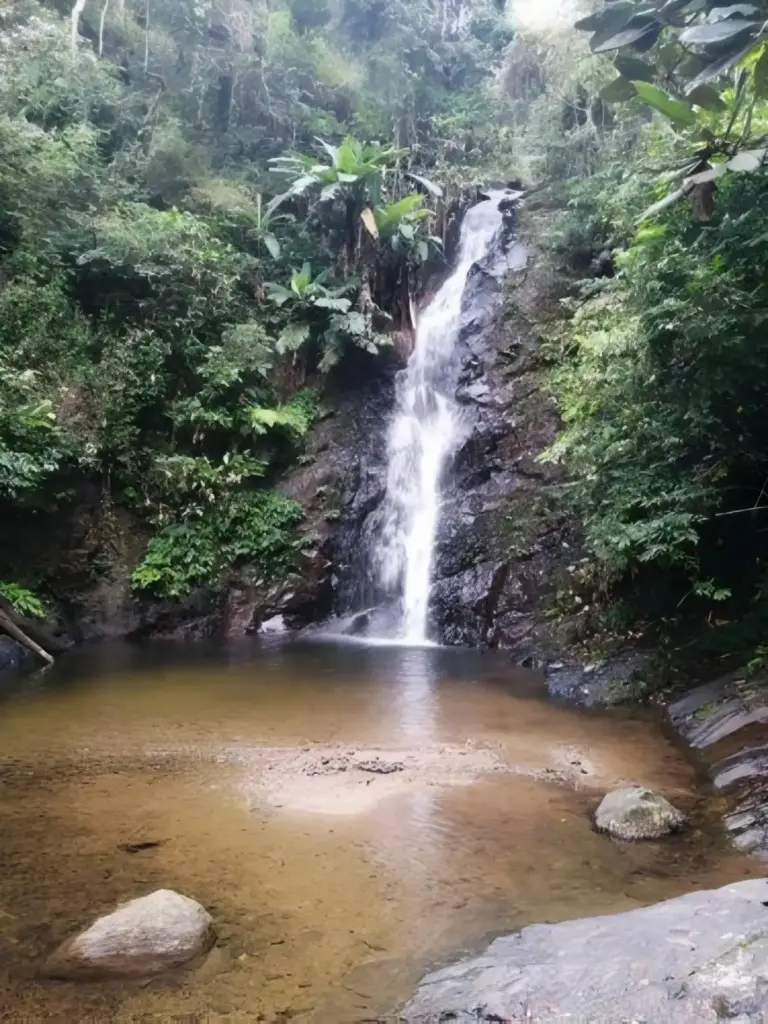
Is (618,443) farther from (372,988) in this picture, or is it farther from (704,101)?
(372,988)

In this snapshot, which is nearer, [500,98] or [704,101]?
[704,101]

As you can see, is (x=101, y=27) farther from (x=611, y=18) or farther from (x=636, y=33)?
(x=636, y=33)

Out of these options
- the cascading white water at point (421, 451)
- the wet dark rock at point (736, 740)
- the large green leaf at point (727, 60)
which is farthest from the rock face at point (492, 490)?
the large green leaf at point (727, 60)

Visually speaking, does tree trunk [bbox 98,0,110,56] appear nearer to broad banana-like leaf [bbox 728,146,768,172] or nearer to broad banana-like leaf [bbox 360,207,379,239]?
broad banana-like leaf [bbox 360,207,379,239]

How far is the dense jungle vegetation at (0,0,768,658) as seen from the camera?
6891 mm

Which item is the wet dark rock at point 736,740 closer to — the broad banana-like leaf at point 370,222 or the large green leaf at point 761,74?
the large green leaf at point 761,74

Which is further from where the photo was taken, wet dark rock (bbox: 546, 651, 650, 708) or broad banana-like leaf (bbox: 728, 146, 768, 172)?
wet dark rock (bbox: 546, 651, 650, 708)

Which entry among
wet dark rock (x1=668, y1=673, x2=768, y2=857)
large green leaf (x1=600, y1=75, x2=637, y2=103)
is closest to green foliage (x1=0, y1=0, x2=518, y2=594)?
wet dark rock (x1=668, y1=673, x2=768, y2=857)

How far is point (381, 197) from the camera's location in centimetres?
1545

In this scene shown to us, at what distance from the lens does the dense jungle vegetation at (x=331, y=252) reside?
22.6 feet

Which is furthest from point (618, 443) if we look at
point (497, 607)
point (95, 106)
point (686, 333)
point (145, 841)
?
point (95, 106)

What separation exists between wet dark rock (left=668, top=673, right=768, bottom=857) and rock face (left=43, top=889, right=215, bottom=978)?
9.76 ft

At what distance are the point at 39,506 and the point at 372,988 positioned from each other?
9.84m

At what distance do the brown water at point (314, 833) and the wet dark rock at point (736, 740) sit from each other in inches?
7.3
